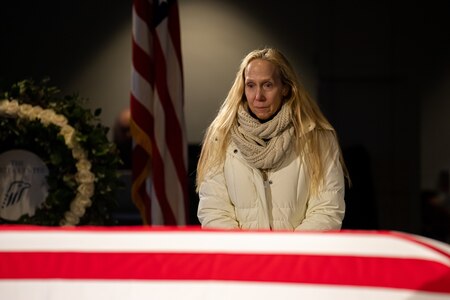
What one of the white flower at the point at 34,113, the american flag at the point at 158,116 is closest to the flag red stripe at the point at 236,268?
the white flower at the point at 34,113

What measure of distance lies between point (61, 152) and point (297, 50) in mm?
3374

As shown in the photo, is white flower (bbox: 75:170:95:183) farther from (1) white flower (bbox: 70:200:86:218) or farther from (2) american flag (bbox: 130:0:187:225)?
(2) american flag (bbox: 130:0:187:225)

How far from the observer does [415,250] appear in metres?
1.71

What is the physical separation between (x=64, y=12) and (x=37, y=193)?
3322 millimetres

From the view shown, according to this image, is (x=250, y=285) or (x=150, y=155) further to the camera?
(x=150, y=155)

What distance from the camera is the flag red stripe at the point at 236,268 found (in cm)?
167

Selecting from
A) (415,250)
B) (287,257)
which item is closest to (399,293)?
(415,250)

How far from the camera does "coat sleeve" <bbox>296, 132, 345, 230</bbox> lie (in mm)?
2508

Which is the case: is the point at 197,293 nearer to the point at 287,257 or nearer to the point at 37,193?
the point at 287,257

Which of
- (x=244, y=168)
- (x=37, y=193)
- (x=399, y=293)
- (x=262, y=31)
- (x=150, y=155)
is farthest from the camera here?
(x=262, y=31)

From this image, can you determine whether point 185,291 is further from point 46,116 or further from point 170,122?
point 170,122

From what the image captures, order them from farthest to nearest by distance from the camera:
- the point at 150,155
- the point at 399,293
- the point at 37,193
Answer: the point at 150,155
the point at 37,193
the point at 399,293

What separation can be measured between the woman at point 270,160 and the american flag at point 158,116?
6.86ft

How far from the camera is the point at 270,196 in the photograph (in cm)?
259
